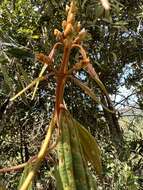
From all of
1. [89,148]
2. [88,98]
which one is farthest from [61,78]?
[88,98]

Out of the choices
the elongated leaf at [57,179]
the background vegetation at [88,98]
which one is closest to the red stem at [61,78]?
the elongated leaf at [57,179]

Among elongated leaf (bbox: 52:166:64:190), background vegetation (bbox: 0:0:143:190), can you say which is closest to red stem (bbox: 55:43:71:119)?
elongated leaf (bbox: 52:166:64:190)

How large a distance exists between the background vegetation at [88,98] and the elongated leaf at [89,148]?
160cm

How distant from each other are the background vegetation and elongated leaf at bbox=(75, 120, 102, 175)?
1.60 metres

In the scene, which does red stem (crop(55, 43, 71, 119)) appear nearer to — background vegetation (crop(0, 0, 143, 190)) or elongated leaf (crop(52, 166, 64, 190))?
elongated leaf (crop(52, 166, 64, 190))

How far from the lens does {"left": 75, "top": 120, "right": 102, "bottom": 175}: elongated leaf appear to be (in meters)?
0.57

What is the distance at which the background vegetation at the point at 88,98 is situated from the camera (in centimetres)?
241

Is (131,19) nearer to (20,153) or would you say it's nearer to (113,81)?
(113,81)

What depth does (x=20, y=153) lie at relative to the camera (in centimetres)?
282

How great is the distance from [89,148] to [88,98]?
2.17 metres

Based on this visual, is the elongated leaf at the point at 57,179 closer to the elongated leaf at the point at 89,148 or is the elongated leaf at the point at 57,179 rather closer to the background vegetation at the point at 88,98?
the elongated leaf at the point at 89,148

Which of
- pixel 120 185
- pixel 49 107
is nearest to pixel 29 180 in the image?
pixel 120 185

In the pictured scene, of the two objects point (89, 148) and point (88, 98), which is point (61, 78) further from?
point (88, 98)

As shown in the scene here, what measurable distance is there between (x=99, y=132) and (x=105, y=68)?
14.6 inches
